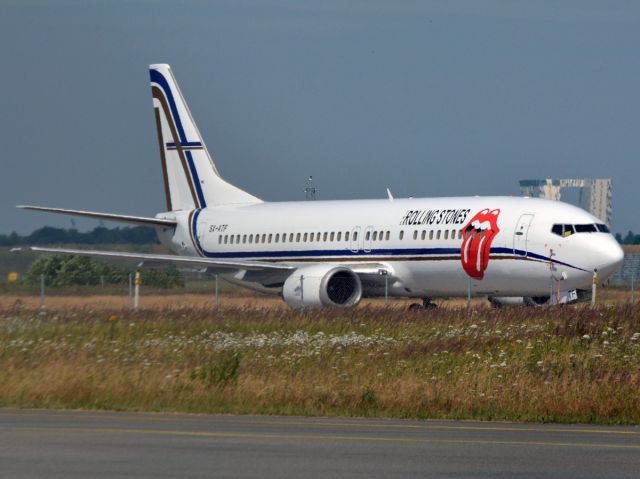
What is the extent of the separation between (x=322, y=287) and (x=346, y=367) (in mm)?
20436

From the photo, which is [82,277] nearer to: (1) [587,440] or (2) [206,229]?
(2) [206,229]

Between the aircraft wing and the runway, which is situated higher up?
the aircraft wing

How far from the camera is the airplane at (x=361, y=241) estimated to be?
1689 inches

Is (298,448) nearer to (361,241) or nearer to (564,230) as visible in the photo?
(564,230)

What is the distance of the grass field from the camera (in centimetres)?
2233

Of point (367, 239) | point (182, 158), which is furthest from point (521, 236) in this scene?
point (182, 158)

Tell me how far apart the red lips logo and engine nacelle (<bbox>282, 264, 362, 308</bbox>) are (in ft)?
13.1

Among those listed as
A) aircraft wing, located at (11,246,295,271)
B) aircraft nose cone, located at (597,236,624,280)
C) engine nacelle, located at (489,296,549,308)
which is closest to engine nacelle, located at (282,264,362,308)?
aircraft wing, located at (11,246,295,271)

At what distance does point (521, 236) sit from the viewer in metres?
43.0

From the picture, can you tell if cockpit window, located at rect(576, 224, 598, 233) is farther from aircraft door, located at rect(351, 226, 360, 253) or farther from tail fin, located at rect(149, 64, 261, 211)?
tail fin, located at rect(149, 64, 261, 211)

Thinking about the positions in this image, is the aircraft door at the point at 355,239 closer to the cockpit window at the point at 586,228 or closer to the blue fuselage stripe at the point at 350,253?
the blue fuselage stripe at the point at 350,253

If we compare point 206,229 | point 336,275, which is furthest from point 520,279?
point 206,229

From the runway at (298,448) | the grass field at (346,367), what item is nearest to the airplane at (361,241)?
the grass field at (346,367)

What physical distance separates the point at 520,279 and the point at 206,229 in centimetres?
1379
